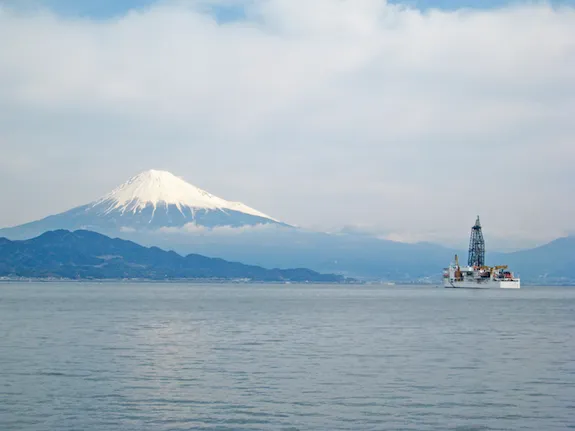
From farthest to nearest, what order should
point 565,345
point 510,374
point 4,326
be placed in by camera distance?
point 4,326
point 565,345
point 510,374

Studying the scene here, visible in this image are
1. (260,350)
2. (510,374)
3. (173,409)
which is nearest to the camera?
(173,409)

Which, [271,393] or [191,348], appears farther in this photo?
[191,348]

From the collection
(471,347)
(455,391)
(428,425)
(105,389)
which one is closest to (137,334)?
(471,347)

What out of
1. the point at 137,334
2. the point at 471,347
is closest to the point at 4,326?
the point at 137,334

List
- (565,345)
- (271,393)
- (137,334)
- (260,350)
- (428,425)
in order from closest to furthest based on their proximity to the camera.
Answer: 1. (428,425)
2. (271,393)
3. (260,350)
4. (565,345)
5. (137,334)

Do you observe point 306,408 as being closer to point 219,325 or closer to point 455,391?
point 455,391

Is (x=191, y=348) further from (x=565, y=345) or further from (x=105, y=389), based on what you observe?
(x=565, y=345)

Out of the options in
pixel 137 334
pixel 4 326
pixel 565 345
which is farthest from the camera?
pixel 4 326

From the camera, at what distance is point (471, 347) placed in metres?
47.1

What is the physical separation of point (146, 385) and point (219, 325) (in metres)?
35.0

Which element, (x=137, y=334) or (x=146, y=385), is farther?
(x=137, y=334)

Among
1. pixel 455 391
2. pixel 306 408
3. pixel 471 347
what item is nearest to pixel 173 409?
pixel 306 408

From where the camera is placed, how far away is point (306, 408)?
87.9 ft

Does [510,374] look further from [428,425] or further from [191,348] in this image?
[191,348]
